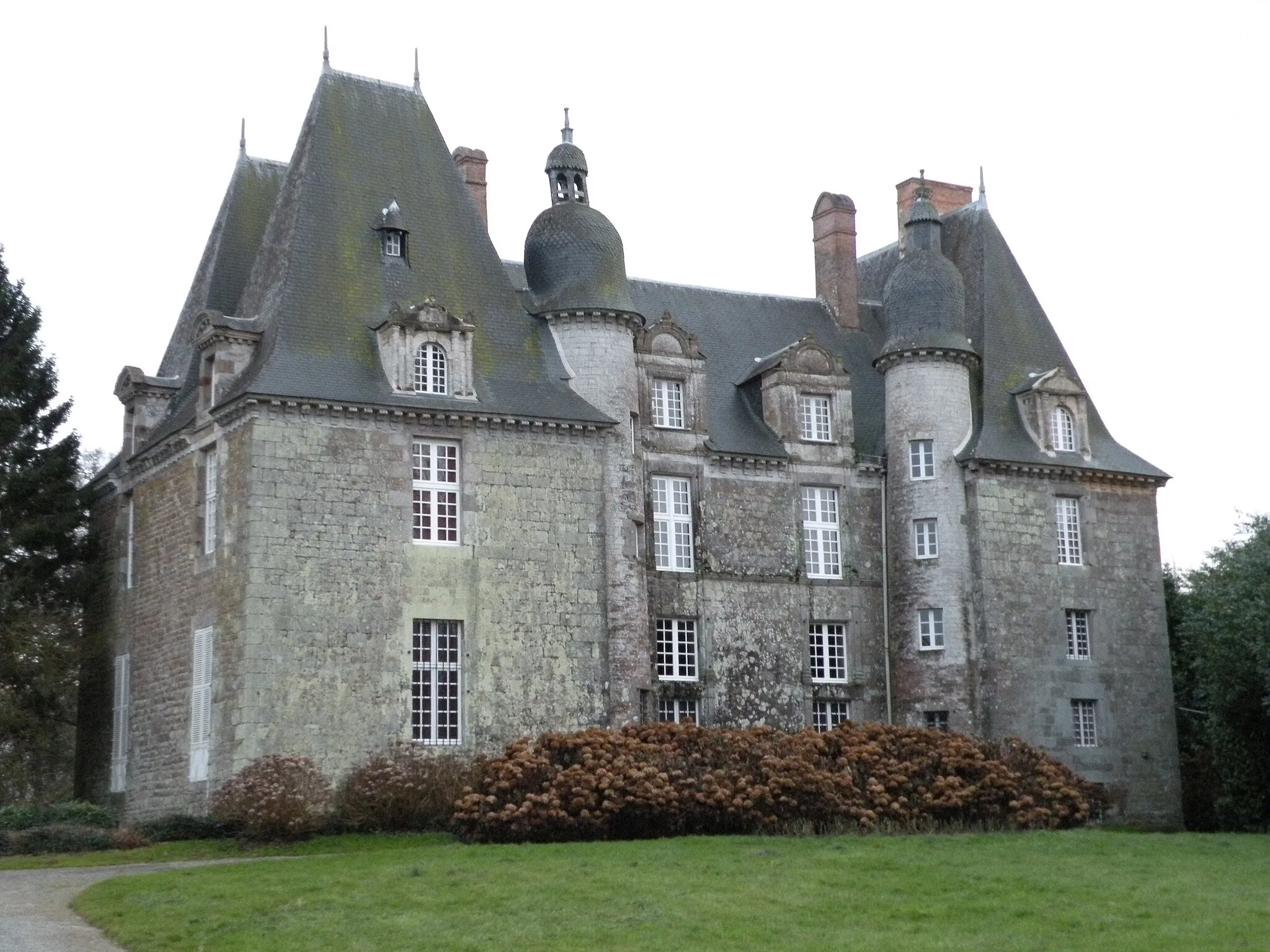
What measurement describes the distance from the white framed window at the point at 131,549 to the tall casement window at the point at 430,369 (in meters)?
7.90

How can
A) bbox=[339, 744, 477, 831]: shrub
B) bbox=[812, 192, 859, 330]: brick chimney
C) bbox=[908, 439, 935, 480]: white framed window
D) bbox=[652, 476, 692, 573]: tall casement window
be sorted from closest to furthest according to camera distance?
bbox=[339, 744, 477, 831]: shrub < bbox=[652, 476, 692, 573]: tall casement window < bbox=[908, 439, 935, 480]: white framed window < bbox=[812, 192, 859, 330]: brick chimney

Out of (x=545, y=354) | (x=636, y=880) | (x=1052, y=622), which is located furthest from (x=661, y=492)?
(x=636, y=880)

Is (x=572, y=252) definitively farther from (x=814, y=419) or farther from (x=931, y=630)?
(x=931, y=630)

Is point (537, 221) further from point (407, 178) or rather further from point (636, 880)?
point (636, 880)

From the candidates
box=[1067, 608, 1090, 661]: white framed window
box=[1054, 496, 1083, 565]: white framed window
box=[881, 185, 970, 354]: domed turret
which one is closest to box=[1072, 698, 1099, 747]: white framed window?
box=[1067, 608, 1090, 661]: white framed window

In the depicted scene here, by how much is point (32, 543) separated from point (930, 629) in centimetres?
1920

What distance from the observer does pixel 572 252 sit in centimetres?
3716

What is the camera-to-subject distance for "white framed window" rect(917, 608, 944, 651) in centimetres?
3872

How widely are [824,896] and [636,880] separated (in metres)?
2.51

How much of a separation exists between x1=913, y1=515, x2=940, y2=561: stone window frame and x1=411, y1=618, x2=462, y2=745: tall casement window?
430 inches

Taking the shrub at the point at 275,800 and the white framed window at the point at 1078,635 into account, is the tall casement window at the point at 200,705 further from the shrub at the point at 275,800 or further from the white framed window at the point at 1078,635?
the white framed window at the point at 1078,635

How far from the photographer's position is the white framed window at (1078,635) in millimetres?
39719

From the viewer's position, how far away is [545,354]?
3634cm

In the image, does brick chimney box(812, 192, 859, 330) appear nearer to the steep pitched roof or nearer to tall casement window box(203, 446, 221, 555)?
the steep pitched roof
